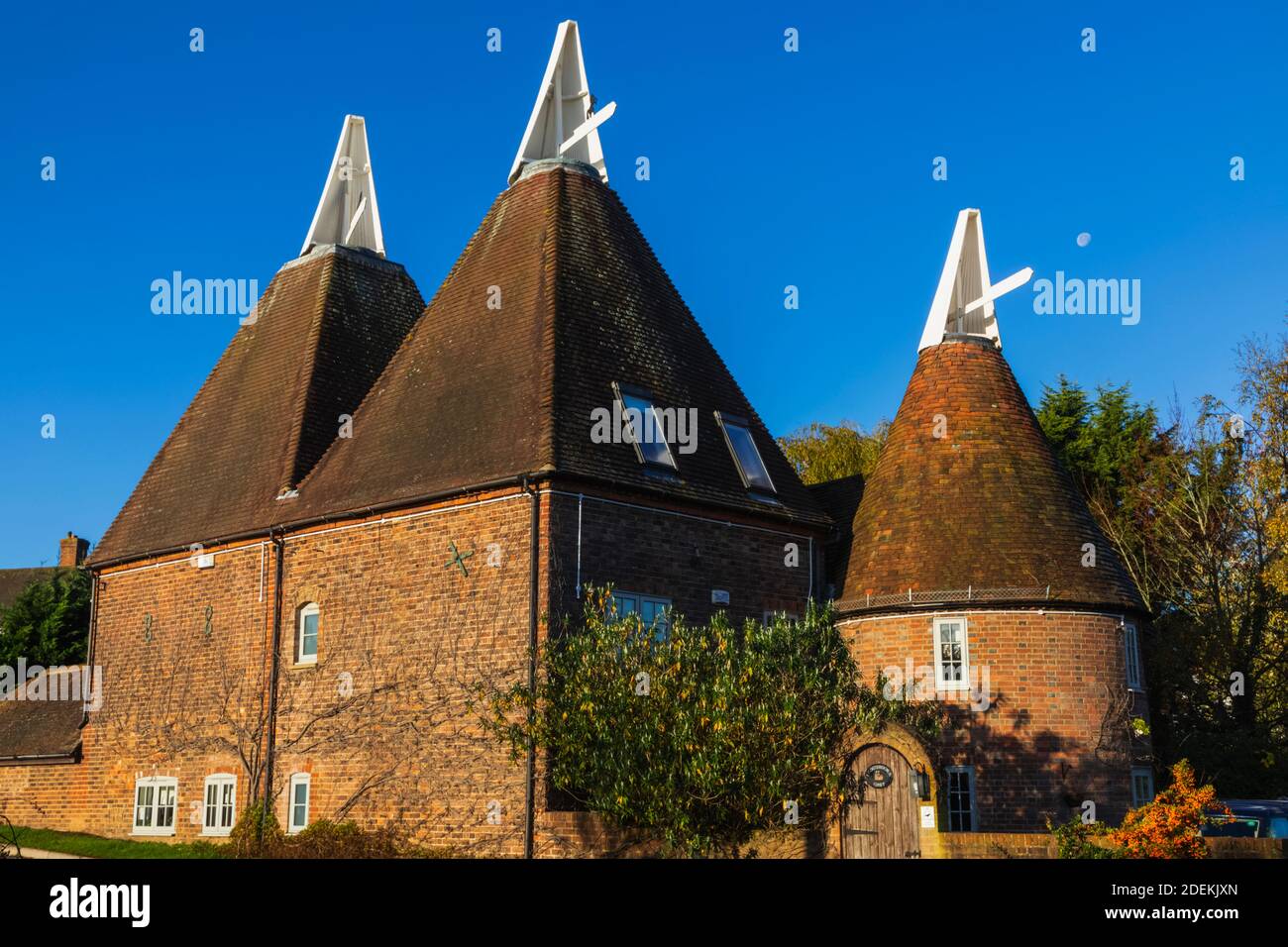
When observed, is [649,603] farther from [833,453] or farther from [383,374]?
[833,453]

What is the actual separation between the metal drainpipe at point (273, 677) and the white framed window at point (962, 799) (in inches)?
460

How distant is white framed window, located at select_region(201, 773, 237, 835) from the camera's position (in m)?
25.1

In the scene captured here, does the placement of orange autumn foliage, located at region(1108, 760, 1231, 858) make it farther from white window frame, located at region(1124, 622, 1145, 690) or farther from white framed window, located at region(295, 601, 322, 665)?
white framed window, located at region(295, 601, 322, 665)

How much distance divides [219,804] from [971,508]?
14922 millimetres

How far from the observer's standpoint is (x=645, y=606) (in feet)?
A: 74.3

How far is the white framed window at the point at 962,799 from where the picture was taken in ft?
72.8

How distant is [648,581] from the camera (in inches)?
895

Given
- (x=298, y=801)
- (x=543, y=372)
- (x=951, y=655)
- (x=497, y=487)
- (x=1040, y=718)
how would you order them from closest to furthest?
1. (x=497, y=487)
2. (x=1040, y=718)
3. (x=951, y=655)
4. (x=543, y=372)
5. (x=298, y=801)

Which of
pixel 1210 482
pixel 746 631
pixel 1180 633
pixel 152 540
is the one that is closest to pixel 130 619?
pixel 152 540

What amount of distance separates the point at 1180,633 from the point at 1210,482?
610cm

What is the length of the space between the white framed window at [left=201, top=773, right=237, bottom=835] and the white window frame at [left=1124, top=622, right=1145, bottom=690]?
16186 mm

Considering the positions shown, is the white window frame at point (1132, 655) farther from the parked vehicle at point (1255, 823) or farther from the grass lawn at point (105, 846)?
the grass lawn at point (105, 846)

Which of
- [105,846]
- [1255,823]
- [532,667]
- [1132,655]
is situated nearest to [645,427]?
[532,667]
